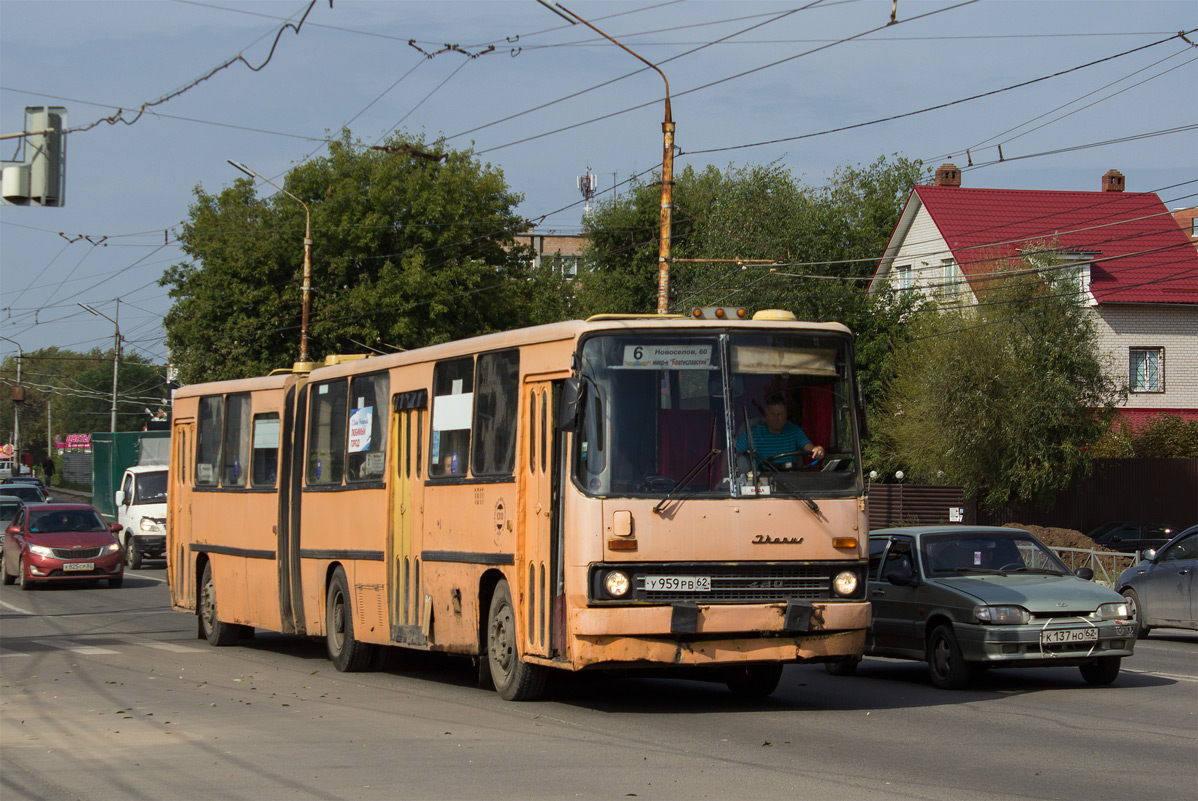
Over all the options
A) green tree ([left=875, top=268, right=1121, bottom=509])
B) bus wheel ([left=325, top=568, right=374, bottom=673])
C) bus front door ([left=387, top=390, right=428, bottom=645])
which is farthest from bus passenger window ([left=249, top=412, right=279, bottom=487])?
green tree ([left=875, top=268, right=1121, bottom=509])

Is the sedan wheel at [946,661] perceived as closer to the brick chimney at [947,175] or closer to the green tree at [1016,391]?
the green tree at [1016,391]

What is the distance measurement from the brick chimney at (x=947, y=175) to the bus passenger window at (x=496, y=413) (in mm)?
56709

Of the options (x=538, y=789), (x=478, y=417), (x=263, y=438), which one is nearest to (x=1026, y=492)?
(x=263, y=438)

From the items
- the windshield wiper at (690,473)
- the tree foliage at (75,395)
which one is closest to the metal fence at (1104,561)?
the windshield wiper at (690,473)

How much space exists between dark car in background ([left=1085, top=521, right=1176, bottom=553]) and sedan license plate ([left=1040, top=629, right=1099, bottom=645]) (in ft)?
96.0

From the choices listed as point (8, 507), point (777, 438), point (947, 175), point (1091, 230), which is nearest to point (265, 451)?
point (777, 438)

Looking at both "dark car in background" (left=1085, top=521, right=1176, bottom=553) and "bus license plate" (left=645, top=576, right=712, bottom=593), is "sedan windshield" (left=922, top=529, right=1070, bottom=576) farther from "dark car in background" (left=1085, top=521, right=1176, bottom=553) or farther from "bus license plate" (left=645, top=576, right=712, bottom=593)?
"dark car in background" (left=1085, top=521, right=1176, bottom=553)

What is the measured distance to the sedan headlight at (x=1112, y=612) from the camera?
42.2 ft

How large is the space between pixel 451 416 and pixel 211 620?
7.53 metres

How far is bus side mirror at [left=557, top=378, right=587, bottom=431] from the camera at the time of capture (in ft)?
35.3

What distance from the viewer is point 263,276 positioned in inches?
2173

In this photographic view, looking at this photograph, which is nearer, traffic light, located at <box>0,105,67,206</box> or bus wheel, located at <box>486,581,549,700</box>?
bus wheel, located at <box>486,581,549,700</box>

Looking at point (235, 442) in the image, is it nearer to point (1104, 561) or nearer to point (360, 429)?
point (360, 429)

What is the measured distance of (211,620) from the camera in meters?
19.5
